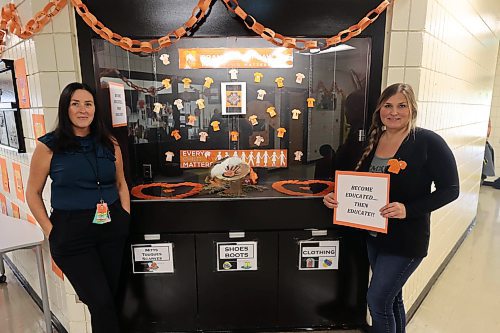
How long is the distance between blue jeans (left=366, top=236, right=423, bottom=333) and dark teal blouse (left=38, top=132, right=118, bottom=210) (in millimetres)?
1362

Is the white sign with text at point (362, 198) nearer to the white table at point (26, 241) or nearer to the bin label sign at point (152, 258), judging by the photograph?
the bin label sign at point (152, 258)

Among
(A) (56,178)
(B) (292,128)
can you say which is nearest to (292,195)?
(B) (292,128)

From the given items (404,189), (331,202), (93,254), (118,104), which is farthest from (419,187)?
(118,104)

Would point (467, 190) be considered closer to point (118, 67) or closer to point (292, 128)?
point (292, 128)

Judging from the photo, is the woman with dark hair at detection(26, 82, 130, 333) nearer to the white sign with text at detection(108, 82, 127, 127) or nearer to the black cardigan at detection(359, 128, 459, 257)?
the white sign with text at detection(108, 82, 127, 127)

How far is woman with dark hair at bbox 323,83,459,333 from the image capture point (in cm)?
149

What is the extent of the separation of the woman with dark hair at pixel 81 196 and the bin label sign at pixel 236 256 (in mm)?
653

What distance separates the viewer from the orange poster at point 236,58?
6.84ft

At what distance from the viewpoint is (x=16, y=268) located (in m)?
2.94

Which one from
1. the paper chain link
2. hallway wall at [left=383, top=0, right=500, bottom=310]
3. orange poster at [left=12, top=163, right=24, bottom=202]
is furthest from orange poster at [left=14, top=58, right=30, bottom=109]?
hallway wall at [left=383, top=0, right=500, bottom=310]

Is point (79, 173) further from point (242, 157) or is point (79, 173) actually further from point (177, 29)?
point (242, 157)

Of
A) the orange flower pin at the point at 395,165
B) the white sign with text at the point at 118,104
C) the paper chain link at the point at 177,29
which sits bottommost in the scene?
the orange flower pin at the point at 395,165

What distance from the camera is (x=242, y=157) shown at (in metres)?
2.27

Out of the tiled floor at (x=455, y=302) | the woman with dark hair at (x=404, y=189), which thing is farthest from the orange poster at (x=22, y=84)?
the woman with dark hair at (x=404, y=189)
